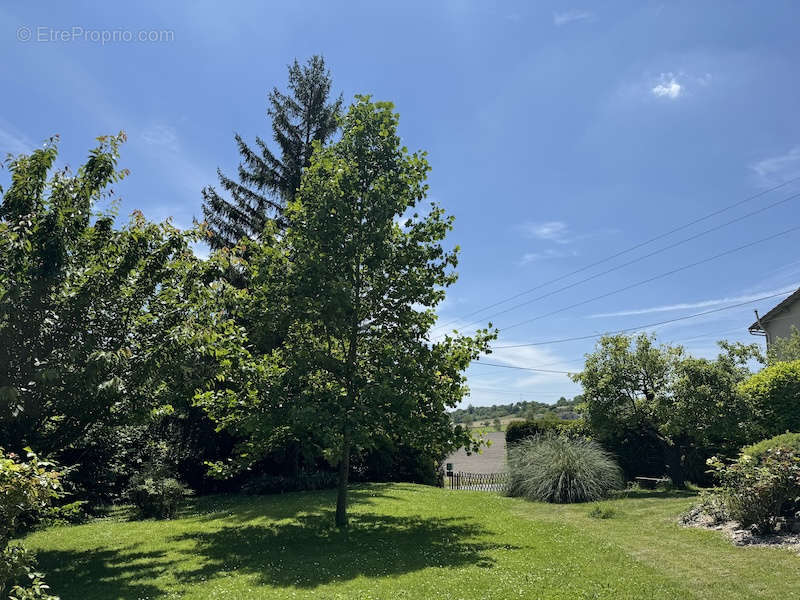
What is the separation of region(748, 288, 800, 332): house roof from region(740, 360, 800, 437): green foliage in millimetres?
20452

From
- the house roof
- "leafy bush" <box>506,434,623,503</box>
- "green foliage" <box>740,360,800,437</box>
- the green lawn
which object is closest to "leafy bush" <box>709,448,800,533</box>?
the green lawn

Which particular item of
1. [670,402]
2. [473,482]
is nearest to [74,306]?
[670,402]

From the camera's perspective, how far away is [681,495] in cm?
1579

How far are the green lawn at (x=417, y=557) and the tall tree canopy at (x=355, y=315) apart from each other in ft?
5.95

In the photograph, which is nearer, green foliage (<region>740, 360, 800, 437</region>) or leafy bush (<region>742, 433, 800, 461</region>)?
leafy bush (<region>742, 433, 800, 461</region>)

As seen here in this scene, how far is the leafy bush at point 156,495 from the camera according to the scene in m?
14.5

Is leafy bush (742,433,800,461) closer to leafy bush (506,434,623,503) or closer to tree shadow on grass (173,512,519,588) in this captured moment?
leafy bush (506,434,623,503)

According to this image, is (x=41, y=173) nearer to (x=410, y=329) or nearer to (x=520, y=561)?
(x=410, y=329)

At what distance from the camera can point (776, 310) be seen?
113ft

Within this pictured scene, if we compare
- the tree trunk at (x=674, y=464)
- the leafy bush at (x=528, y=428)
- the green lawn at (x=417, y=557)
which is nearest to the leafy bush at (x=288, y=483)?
the green lawn at (x=417, y=557)

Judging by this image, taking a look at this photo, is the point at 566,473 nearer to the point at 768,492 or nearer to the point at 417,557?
the point at 768,492

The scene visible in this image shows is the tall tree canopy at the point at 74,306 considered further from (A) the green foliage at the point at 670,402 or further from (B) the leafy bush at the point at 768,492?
(A) the green foliage at the point at 670,402

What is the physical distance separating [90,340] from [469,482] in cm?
2151

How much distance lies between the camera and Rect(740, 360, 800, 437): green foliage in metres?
16.0
